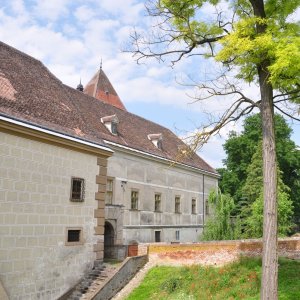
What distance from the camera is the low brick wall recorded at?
17475 millimetres

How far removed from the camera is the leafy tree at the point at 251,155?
41281 millimetres

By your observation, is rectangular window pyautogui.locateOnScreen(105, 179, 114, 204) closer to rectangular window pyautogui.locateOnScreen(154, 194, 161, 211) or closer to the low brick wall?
the low brick wall

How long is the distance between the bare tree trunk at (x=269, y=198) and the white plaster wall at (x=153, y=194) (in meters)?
12.0

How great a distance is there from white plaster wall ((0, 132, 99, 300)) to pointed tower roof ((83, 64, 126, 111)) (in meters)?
21.8

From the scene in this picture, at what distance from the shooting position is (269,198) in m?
9.77

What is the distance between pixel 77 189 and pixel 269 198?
874 centimetres

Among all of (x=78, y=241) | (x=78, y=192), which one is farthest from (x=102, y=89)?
(x=78, y=241)

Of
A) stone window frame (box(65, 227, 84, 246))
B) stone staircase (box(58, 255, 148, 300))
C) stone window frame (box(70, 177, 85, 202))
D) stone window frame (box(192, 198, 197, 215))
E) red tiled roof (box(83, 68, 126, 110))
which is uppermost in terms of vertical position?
red tiled roof (box(83, 68, 126, 110))

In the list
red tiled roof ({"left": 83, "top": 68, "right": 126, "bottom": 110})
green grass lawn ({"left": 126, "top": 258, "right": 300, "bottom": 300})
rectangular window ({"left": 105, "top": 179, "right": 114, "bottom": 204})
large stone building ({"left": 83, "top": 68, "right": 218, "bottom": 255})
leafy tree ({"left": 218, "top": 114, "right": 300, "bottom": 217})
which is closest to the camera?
green grass lawn ({"left": 126, "top": 258, "right": 300, "bottom": 300})

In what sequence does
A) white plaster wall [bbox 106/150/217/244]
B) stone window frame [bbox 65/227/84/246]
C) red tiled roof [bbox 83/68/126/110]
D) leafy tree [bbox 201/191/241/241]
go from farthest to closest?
red tiled roof [bbox 83/68/126/110], leafy tree [bbox 201/191/241/241], white plaster wall [bbox 106/150/217/244], stone window frame [bbox 65/227/84/246]

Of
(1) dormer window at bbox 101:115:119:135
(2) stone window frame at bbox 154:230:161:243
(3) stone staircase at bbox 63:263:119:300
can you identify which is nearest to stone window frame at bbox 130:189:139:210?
(2) stone window frame at bbox 154:230:161:243

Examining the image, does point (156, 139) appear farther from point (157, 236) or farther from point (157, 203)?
point (157, 236)

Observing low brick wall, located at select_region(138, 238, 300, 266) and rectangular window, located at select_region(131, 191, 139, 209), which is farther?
rectangular window, located at select_region(131, 191, 139, 209)

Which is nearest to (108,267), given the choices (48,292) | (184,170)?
(48,292)
